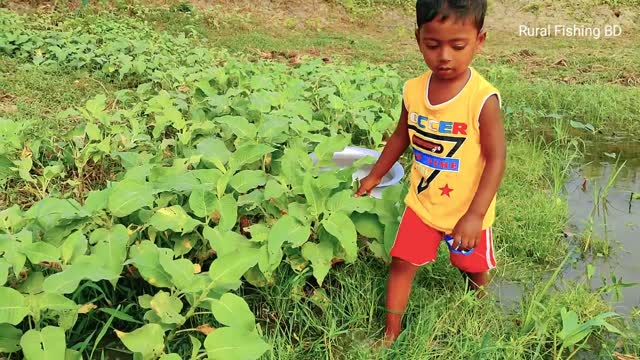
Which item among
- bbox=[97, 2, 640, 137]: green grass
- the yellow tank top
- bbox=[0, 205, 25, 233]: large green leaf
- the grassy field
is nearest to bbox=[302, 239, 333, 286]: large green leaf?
the grassy field

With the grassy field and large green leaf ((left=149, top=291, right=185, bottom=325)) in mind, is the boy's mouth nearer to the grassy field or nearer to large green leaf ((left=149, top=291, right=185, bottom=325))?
the grassy field

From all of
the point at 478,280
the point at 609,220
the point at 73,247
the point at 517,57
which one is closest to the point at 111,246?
the point at 73,247

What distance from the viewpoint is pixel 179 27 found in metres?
9.13

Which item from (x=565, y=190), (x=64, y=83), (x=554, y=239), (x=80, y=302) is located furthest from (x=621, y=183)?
(x=64, y=83)

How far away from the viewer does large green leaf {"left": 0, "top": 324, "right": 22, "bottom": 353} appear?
1691 mm

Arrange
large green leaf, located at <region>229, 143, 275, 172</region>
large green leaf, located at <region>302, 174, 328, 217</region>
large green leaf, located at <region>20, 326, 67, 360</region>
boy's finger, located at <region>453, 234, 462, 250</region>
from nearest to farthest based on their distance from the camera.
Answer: large green leaf, located at <region>20, 326, 67, 360</region> → boy's finger, located at <region>453, 234, 462, 250</region> → large green leaf, located at <region>302, 174, 328, 217</region> → large green leaf, located at <region>229, 143, 275, 172</region>

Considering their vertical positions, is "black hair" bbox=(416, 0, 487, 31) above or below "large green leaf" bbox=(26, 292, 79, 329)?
above

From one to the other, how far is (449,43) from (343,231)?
0.76m

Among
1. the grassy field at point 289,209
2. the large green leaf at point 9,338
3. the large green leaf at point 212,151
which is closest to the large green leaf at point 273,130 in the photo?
the grassy field at point 289,209

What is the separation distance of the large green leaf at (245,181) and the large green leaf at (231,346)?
0.89m

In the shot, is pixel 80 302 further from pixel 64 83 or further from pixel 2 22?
pixel 2 22

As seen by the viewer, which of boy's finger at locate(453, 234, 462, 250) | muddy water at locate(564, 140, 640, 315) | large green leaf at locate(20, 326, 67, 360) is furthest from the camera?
muddy water at locate(564, 140, 640, 315)

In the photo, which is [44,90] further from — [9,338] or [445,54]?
[445,54]

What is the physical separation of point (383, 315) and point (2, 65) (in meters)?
4.79
